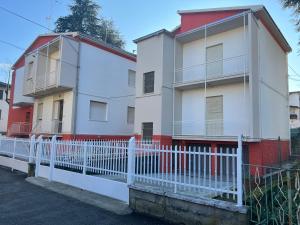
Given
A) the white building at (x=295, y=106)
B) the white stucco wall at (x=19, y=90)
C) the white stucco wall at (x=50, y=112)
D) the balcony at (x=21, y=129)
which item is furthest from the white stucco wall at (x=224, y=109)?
the white building at (x=295, y=106)

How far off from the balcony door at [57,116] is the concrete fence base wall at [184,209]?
1303cm

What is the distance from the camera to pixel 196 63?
15234 millimetres

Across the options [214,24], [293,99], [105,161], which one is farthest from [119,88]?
[293,99]

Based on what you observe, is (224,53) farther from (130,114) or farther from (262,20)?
(130,114)

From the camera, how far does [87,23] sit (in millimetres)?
35656

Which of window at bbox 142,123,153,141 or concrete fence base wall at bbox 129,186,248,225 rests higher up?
window at bbox 142,123,153,141

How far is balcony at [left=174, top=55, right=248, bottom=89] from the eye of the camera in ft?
41.7

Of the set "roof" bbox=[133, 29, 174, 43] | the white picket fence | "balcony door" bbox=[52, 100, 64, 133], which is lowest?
the white picket fence

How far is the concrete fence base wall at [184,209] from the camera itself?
5074 millimetres

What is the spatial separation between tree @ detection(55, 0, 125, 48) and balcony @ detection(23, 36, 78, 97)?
15.4 meters

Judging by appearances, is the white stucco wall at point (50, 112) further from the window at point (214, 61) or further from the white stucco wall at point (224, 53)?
the window at point (214, 61)

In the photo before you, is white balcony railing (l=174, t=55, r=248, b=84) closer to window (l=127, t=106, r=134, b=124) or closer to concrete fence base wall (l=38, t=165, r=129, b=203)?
window (l=127, t=106, r=134, b=124)

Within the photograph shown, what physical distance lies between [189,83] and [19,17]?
428 inches

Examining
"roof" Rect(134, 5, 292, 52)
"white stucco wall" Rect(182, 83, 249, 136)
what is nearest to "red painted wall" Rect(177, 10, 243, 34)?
"roof" Rect(134, 5, 292, 52)
